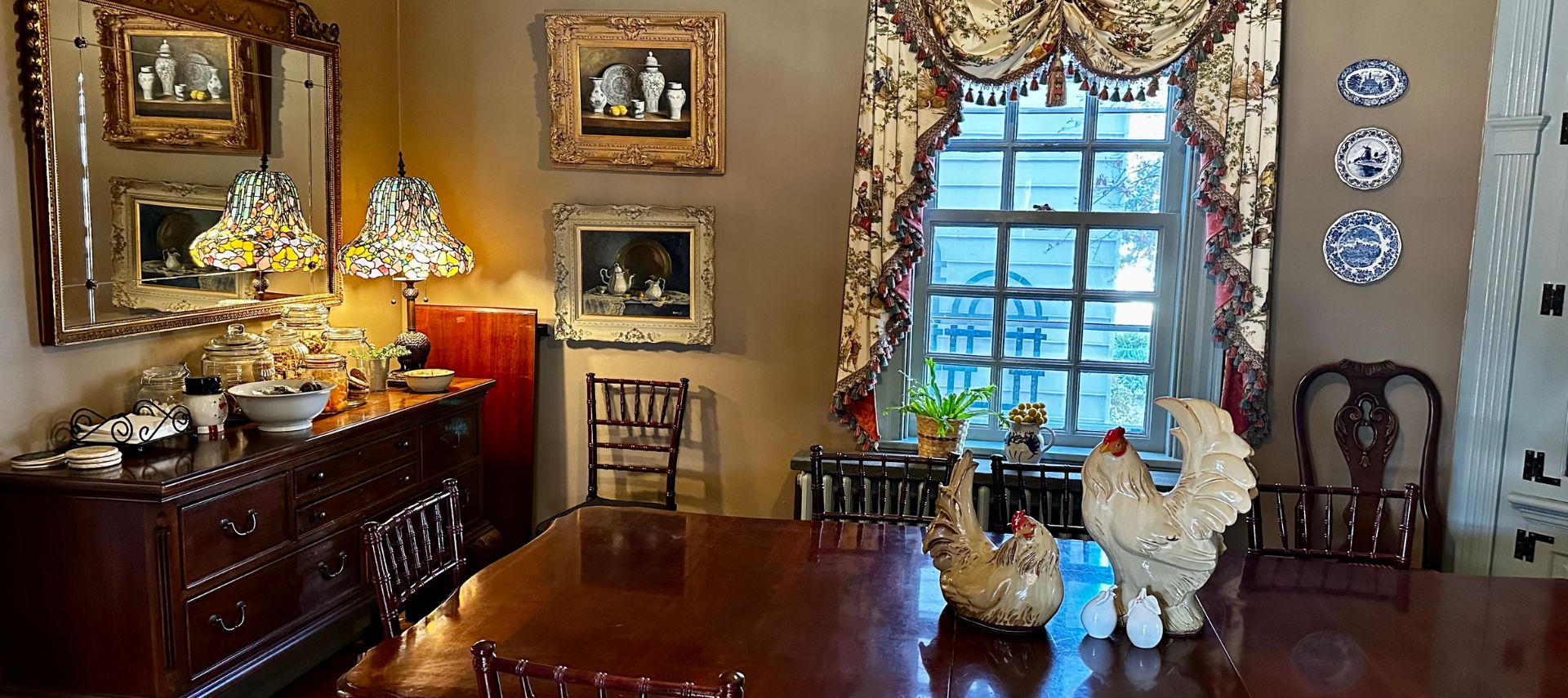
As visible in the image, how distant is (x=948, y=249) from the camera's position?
13.9ft

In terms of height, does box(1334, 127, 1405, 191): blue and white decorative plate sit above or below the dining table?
above

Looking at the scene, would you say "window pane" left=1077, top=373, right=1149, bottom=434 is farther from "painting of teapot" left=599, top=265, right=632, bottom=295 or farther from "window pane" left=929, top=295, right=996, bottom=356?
"painting of teapot" left=599, top=265, right=632, bottom=295

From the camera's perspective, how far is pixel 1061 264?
4.15 metres

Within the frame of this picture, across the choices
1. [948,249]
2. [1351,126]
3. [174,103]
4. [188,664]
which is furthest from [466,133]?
[1351,126]

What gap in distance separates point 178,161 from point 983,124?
2841 millimetres

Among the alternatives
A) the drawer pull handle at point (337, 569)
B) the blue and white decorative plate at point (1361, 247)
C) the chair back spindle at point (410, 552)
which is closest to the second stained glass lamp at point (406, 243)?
the drawer pull handle at point (337, 569)

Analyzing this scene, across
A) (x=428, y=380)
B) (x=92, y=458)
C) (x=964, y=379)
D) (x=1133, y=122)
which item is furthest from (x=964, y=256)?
(x=92, y=458)

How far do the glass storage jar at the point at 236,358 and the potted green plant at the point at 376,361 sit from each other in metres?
0.39

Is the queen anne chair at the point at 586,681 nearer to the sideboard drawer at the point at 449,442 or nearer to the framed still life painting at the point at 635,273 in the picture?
the sideboard drawer at the point at 449,442

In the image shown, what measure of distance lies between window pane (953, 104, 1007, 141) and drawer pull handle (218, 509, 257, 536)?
2811 millimetres

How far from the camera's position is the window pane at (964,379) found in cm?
427

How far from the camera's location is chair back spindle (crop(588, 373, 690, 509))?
13.8 feet

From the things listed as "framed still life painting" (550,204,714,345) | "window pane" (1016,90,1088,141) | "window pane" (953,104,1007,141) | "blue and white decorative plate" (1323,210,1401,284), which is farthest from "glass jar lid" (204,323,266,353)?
"blue and white decorative plate" (1323,210,1401,284)

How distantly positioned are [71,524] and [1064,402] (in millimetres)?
3348
